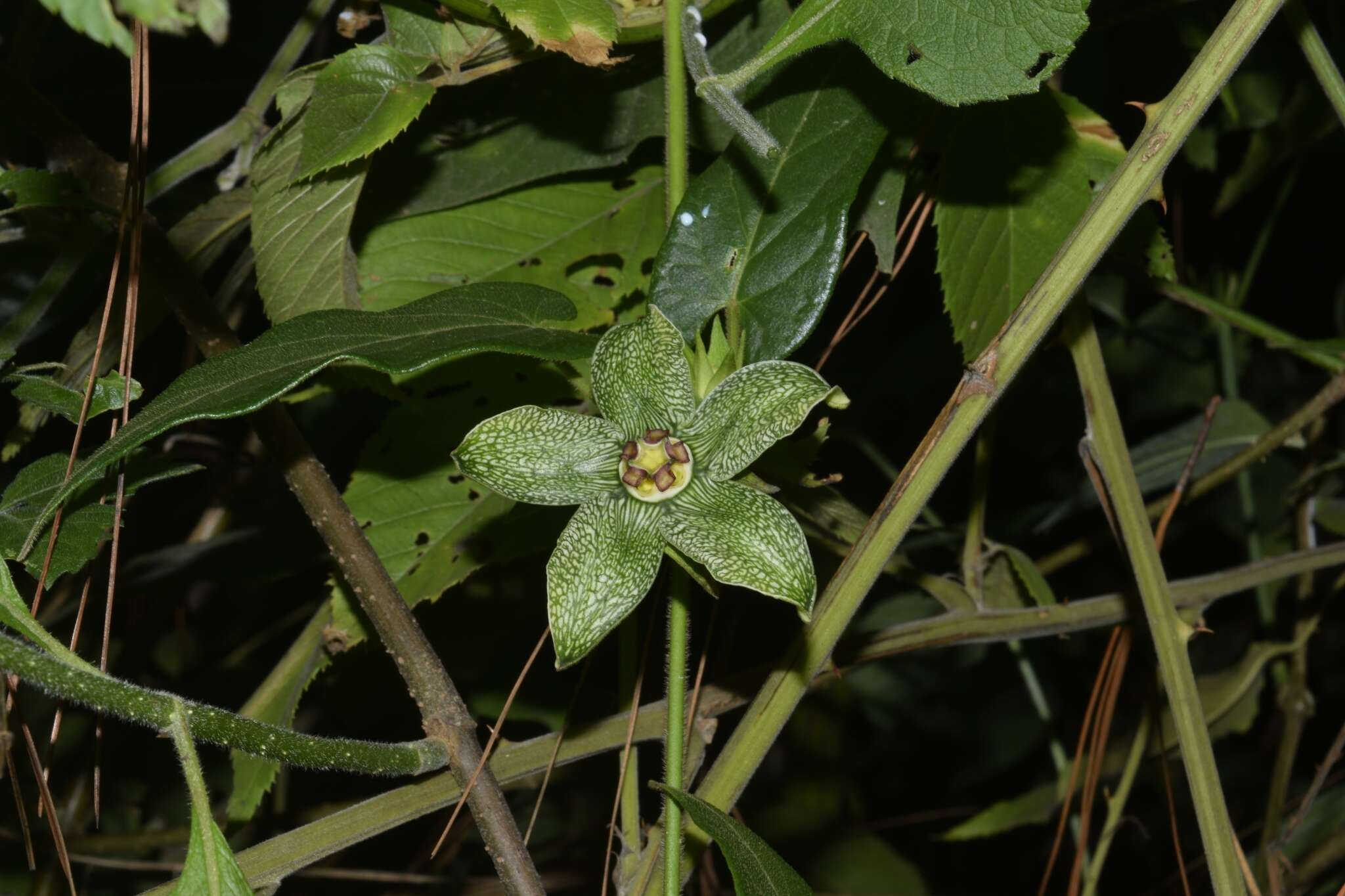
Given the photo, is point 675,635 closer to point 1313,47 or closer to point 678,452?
point 678,452

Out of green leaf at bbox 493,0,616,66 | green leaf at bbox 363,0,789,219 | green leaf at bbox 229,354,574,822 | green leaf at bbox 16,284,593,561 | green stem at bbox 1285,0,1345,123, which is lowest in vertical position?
green leaf at bbox 229,354,574,822

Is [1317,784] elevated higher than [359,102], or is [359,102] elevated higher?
[359,102]

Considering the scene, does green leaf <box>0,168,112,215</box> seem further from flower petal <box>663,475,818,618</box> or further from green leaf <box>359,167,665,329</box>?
flower petal <box>663,475,818,618</box>

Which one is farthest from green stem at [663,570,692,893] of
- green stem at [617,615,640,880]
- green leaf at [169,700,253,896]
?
green leaf at [169,700,253,896]

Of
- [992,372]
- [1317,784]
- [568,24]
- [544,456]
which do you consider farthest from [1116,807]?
[568,24]

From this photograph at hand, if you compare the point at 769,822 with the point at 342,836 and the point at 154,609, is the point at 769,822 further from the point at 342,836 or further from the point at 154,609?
the point at 342,836

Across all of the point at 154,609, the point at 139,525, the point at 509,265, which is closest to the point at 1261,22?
the point at 509,265
